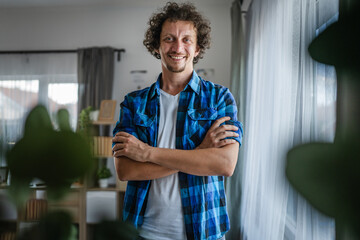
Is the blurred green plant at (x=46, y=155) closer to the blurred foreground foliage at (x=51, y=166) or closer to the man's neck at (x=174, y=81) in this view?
the blurred foreground foliage at (x=51, y=166)

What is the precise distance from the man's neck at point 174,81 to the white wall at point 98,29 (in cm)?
253

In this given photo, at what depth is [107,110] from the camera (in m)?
3.38

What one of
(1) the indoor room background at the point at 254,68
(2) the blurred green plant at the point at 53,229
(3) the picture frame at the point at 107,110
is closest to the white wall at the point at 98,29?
(1) the indoor room background at the point at 254,68

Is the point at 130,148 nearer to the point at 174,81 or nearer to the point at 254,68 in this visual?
the point at 174,81

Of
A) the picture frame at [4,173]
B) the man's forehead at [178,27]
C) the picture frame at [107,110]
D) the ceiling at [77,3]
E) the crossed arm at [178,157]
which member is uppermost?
the ceiling at [77,3]

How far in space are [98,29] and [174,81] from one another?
296 cm

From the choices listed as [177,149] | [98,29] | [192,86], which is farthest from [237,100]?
[98,29]

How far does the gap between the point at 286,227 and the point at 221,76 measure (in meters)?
2.50

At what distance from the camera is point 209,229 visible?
1058mm

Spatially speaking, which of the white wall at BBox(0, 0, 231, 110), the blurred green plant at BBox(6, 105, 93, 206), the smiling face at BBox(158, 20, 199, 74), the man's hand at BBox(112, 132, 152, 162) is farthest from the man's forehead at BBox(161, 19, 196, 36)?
the white wall at BBox(0, 0, 231, 110)

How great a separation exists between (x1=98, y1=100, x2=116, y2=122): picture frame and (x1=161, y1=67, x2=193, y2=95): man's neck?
2204 millimetres

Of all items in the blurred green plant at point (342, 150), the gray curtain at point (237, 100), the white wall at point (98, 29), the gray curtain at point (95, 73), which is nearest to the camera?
the blurred green plant at point (342, 150)

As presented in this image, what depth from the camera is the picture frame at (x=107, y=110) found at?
3.32 m

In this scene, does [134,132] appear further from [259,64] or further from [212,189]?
[259,64]
